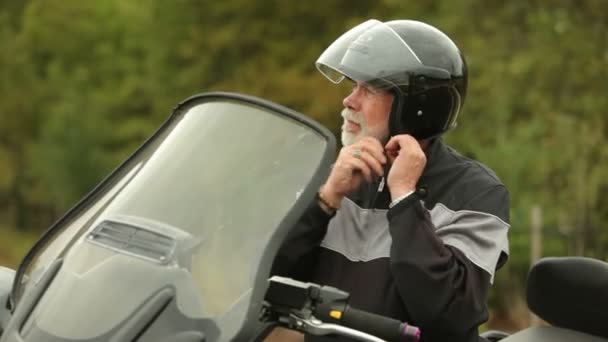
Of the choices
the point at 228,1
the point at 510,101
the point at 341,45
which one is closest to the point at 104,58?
the point at 228,1

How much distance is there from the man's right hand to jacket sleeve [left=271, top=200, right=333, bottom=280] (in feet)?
0.18

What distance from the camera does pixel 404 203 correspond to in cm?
298

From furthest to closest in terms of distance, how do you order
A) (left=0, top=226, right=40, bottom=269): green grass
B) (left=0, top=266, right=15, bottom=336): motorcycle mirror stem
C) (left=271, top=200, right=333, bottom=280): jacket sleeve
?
(left=0, top=226, right=40, bottom=269): green grass
(left=0, top=266, right=15, bottom=336): motorcycle mirror stem
(left=271, top=200, right=333, bottom=280): jacket sleeve

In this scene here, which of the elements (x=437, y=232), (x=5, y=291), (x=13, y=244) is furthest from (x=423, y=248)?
(x=13, y=244)

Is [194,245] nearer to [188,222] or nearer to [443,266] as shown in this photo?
[188,222]

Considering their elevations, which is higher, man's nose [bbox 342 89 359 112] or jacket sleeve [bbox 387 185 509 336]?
man's nose [bbox 342 89 359 112]

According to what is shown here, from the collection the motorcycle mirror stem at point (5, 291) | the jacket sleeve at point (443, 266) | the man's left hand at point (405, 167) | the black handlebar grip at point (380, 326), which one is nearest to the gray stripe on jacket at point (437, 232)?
the jacket sleeve at point (443, 266)

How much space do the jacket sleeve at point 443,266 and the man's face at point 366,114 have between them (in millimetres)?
344

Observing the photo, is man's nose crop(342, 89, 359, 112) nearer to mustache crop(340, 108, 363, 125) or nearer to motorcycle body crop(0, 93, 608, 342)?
mustache crop(340, 108, 363, 125)

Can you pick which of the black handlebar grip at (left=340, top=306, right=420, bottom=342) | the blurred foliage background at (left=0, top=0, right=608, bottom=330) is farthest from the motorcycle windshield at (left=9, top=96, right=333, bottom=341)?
the blurred foliage background at (left=0, top=0, right=608, bottom=330)

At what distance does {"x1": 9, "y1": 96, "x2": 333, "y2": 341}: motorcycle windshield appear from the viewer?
2742mm

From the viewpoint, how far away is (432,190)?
324 cm

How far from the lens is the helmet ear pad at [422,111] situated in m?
3.25

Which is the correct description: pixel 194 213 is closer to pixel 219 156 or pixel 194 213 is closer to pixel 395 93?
pixel 219 156
